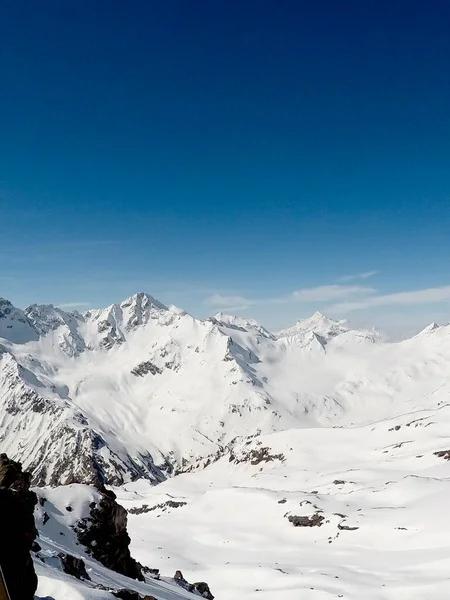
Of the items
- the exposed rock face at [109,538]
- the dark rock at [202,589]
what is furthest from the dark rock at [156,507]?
the exposed rock face at [109,538]

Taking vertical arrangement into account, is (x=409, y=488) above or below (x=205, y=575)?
above

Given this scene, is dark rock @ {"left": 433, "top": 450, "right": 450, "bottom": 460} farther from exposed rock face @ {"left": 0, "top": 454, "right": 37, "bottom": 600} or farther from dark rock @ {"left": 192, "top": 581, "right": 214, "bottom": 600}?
exposed rock face @ {"left": 0, "top": 454, "right": 37, "bottom": 600}

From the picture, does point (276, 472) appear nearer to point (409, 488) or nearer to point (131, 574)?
point (409, 488)

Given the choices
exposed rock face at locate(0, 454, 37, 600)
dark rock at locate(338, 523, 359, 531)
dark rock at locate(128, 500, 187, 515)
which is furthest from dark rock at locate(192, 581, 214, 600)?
dark rock at locate(128, 500, 187, 515)

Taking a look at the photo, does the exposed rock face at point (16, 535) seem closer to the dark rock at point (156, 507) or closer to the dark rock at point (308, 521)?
the dark rock at point (308, 521)

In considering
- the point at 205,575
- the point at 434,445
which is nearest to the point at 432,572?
the point at 205,575
